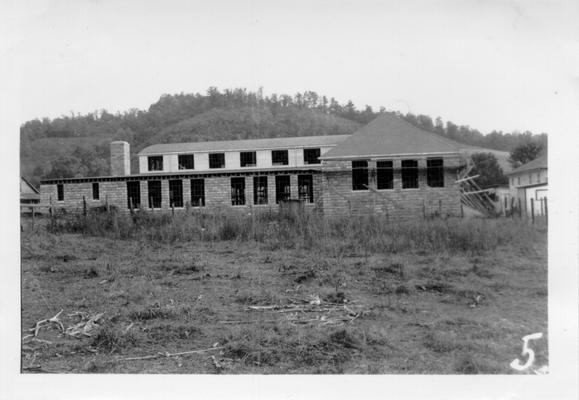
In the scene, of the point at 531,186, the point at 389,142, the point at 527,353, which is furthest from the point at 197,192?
Result: the point at 527,353

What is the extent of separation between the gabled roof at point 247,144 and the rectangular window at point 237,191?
660 mm

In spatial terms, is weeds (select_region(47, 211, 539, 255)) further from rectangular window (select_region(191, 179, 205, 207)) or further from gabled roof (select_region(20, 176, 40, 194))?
gabled roof (select_region(20, 176, 40, 194))

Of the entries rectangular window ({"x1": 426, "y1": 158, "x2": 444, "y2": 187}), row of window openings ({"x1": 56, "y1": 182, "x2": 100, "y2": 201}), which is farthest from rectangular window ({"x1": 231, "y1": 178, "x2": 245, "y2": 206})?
rectangular window ({"x1": 426, "y1": 158, "x2": 444, "y2": 187})

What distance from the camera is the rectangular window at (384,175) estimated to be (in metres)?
7.66

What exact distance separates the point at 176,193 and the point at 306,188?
8.41 ft

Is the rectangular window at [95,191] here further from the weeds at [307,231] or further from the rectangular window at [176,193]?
the rectangular window at [176,193]

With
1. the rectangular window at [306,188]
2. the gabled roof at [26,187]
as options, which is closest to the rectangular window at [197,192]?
the rectangular window at [306,188]

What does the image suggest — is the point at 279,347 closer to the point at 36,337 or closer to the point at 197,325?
the point at 197,325

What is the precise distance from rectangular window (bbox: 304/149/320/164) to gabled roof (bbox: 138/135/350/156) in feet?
0.47
